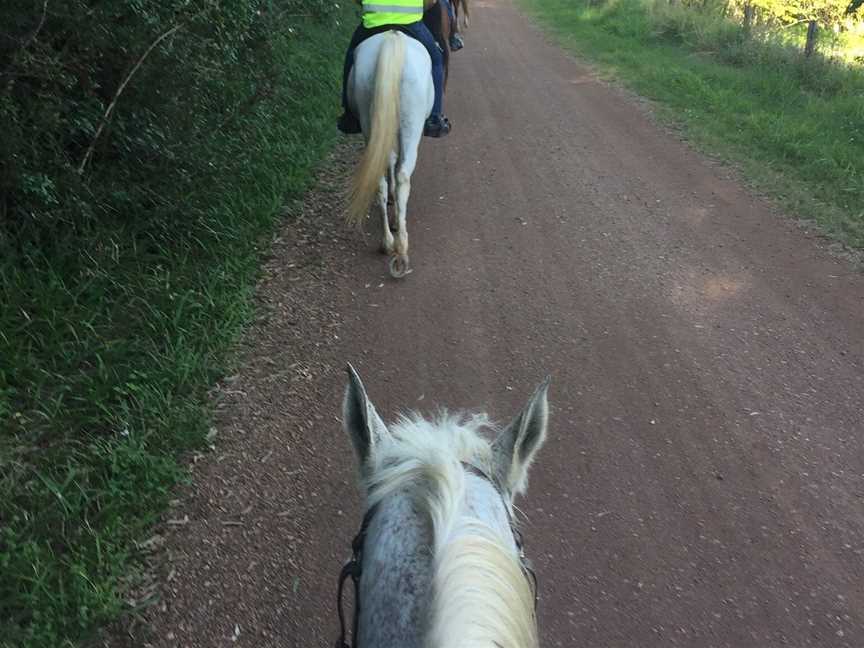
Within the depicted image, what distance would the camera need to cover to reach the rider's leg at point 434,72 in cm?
541

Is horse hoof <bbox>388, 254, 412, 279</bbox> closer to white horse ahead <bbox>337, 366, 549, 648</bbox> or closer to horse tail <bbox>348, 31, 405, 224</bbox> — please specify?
horse tail <bbox>348, 31, 405, 224</bbox>

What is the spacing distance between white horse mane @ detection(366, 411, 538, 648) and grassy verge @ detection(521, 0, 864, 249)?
563 centimetres

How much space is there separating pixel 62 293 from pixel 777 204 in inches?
245

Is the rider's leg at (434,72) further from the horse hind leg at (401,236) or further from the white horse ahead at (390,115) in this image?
the horse hind leg at (401,236)

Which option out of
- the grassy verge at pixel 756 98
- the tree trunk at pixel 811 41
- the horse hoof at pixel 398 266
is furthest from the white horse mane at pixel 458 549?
the tree trunk at pixel 811 41

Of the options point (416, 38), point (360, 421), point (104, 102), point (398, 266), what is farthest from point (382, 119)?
point (360, 421)

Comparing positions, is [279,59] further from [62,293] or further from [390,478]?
[390,478]

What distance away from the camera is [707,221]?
20.7 feet

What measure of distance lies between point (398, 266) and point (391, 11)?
2005 millimetres

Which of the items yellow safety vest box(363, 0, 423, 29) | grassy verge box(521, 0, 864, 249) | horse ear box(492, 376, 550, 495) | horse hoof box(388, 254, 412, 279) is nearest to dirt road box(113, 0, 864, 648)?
horse hoof box(388, 254, 412, 279)

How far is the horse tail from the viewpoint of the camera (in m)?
4.96

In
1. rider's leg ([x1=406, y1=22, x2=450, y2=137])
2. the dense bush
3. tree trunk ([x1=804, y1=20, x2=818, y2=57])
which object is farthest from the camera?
tree trunk ([x1=804, y1=20, x2=818, y2=57])

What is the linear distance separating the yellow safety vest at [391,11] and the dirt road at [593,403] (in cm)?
174

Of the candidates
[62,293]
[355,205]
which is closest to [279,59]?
[355,205]
